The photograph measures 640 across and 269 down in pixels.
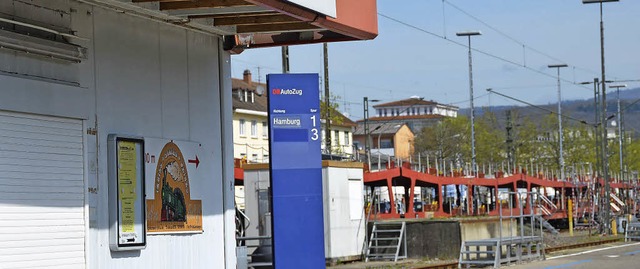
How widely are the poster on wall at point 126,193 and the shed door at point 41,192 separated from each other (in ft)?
1.75

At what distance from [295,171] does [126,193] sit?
3.93 metres

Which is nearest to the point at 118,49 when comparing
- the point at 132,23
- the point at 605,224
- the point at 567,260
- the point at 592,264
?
the point at 132,23

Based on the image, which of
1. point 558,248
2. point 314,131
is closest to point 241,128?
point 558,248

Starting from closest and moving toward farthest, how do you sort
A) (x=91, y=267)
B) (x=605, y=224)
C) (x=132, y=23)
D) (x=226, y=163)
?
(x=91, y=267), (x=132, y=23), (x=226, y=163), (x=605, y=224)

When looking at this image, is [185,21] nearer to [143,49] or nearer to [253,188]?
[143,49]

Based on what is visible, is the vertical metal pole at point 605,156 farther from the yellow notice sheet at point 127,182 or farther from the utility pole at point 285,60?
the yellow notice sheet at point 127,182

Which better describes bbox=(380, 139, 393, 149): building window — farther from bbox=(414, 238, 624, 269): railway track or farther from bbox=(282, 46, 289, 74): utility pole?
bbox=(282, 46, 289, 74): utility pole

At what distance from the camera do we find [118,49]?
45.6ft

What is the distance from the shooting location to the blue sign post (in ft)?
56.1

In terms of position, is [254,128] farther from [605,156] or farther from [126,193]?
[126,193]

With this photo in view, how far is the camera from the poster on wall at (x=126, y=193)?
44.4ft

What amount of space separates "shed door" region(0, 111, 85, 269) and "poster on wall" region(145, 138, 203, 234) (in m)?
1.45

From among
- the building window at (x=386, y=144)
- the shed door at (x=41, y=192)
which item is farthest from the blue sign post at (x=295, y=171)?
the building window at (x=386, y=144)

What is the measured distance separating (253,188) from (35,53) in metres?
15.8
